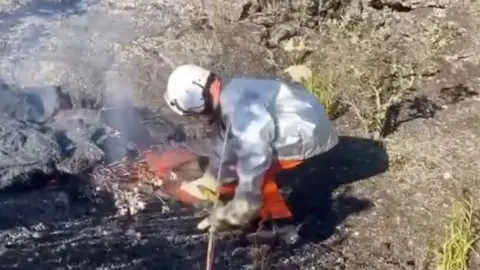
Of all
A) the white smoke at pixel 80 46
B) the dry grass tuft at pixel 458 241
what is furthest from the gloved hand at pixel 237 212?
the white smoke at pixel 80 46

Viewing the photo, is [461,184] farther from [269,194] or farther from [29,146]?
[29,146]

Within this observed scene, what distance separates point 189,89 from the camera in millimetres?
4488

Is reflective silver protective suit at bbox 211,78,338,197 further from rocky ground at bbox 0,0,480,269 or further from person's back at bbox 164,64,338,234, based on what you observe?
rocky ground at bbox 0,0,480,269

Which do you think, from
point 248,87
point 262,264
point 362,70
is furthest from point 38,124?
point 362,70

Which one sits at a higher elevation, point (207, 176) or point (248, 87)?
point (248, 87)

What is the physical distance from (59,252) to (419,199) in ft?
6.97

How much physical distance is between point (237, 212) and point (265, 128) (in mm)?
471

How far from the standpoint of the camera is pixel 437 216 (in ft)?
15.9

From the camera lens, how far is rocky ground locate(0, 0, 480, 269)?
176 inches

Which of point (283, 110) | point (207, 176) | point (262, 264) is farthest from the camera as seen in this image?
point (207, 176)

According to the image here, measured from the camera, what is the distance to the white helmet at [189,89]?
4.49 m

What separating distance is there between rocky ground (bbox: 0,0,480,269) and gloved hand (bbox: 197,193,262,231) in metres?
0.13

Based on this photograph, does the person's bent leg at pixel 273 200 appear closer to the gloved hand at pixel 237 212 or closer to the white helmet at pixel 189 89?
the gloved hand at pixel 237 212

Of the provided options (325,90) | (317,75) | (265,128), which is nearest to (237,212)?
(265,128)
